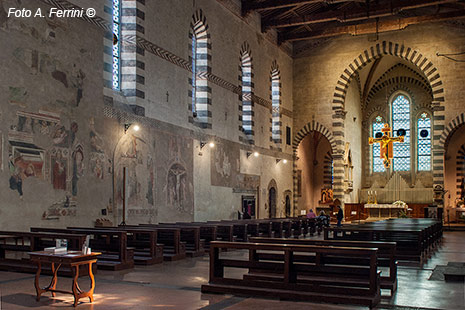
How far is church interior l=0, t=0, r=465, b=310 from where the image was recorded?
737cm

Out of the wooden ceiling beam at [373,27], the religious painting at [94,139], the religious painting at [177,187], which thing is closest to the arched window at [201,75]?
the religious painting at [177,187]

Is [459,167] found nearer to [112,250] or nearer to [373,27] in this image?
[373,27]

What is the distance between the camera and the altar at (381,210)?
95.2 feet

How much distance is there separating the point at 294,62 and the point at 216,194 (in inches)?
444

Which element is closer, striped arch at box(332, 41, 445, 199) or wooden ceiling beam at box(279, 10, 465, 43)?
wooden ceiling beam at box(279, 10, 465, 43)

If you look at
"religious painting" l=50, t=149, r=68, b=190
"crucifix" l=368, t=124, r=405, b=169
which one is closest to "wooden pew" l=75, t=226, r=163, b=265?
"religious painting" l=50, t=149, r=68, b=190

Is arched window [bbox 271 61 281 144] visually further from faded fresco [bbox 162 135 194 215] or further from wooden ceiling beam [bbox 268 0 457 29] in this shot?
faded fresco [bbox 162 135 194 215]

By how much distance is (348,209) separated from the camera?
28.1m

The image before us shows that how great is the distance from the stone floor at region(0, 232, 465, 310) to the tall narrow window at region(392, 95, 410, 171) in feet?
78.3

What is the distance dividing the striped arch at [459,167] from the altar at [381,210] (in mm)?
3735

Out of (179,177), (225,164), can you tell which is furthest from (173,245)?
(225,164)

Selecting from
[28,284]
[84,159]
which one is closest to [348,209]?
[84,159]

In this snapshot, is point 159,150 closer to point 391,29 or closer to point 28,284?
point 28,284

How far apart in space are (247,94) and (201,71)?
4.13 meters
